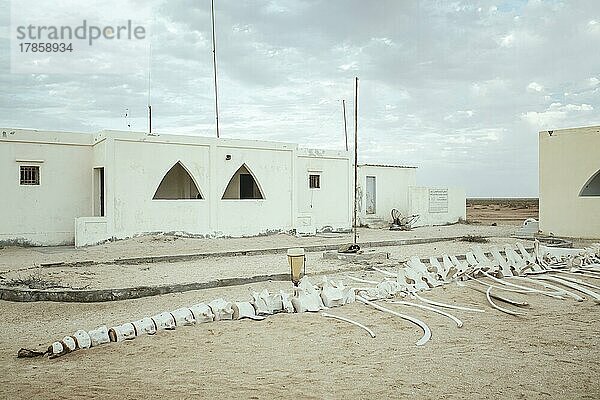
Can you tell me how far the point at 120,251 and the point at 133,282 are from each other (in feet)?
18.3

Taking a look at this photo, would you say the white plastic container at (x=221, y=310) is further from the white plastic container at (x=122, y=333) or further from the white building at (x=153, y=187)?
the white building at (x=153, y=187)

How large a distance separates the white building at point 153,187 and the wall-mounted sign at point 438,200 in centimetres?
642

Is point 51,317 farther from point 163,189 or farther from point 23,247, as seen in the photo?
point 163,189

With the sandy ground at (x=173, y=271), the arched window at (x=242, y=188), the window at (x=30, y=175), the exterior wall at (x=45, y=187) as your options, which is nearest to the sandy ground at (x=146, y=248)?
the exterior wall at (x=45, y=187)

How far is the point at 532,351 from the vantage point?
5.64 meters

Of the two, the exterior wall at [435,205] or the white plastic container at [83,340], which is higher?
the exterior wall at [435,205]

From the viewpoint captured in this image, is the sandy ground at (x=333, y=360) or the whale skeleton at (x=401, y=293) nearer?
the sandy ground at (x=333, y=360)

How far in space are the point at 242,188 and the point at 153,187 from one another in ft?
16.9

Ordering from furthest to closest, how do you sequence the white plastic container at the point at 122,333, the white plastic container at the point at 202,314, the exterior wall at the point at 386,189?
the exterior wall at the point at 386,189, the white plastic container at the point at 202,314, the white plastic container at the point at 122,333

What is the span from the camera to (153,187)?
19.2 meters

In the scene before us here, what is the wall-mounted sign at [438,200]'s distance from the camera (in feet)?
96.3

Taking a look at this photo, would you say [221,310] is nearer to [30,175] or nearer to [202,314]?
[202,314]

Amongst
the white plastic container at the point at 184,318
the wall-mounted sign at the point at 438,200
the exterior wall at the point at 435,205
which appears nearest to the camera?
the white plastic container at the point at 184,318

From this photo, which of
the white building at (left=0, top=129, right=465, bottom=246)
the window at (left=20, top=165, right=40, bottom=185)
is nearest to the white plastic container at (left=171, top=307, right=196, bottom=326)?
the white building at (left=0, top=129, right=465, bottom=246)
